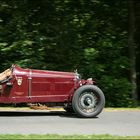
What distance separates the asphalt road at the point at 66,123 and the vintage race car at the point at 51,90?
373 millimetres

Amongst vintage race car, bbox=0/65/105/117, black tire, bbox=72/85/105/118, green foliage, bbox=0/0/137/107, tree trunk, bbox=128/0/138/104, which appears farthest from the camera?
tree trunk, bbox=128/0/138/104

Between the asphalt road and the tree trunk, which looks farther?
the tree trunk

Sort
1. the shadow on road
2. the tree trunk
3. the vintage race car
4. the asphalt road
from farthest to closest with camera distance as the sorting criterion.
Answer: the tree trunk, the shadow on road, the vintage race car, the asphalt road

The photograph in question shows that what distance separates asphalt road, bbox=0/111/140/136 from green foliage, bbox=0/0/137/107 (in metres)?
3.53

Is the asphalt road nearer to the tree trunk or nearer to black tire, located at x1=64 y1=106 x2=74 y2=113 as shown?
black tire, located at x1=64 y1=106 x2=74 y2=113

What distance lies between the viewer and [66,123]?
39.6ft

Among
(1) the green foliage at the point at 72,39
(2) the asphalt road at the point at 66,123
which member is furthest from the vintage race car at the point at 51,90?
(1) the green foliage at the point at 72,39

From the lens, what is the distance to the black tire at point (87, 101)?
13.1 metres

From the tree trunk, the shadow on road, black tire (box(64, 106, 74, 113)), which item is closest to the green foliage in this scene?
the tree trunk

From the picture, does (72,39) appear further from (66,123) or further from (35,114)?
(66,123)

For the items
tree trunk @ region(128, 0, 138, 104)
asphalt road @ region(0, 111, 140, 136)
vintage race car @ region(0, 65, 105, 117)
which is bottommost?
asphalt road @ region(0, 111, 140, 136)

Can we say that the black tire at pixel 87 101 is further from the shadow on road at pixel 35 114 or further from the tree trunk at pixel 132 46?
the tree trunk at pixel 132 46

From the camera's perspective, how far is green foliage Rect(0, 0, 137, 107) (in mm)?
17844

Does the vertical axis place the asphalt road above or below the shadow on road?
below
